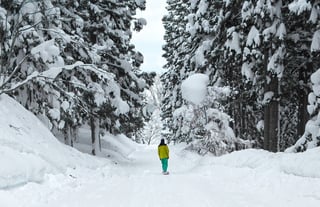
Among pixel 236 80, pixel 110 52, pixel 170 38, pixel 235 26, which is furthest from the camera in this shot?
pixel 170 38

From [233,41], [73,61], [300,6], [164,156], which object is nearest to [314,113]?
[300,6]

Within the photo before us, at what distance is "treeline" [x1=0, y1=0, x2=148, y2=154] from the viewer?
1390 centimetres

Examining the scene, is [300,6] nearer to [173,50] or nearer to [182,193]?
[182,193]

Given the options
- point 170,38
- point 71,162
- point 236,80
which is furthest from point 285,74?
point 170,38

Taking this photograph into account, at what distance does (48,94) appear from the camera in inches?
627

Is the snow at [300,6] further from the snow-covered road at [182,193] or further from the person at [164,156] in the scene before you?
the person at [164,156]

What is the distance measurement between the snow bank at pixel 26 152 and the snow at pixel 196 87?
595 cm

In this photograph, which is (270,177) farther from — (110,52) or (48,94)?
(110,52)

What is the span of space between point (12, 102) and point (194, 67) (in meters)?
11.7

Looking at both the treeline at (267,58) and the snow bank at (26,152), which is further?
the treeline at (267,58)

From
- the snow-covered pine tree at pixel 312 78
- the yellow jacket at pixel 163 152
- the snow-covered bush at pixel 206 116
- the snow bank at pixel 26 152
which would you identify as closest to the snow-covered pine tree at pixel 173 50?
→ the snow-covered bush at pixel 206 116

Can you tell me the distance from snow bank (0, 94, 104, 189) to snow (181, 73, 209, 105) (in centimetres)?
595

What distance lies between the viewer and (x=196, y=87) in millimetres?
19078

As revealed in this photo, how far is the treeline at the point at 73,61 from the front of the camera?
13.9 m
